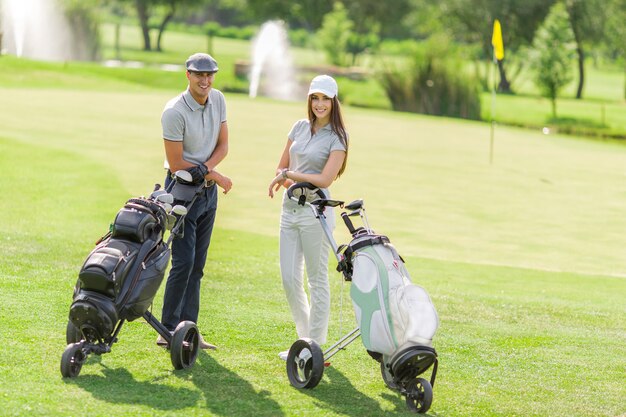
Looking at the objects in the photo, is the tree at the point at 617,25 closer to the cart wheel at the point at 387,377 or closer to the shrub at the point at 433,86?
the shrub at the point at 433,86

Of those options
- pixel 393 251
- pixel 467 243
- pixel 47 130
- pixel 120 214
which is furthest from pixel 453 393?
pixel 47 130

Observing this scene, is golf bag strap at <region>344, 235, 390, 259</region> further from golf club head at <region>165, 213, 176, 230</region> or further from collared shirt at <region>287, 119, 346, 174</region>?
golf club head at <region>165, 213, 176, 230</region>

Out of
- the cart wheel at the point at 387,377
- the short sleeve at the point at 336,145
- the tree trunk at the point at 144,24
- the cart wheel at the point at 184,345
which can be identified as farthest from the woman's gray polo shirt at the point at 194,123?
the tree trunk at the point at 144,24

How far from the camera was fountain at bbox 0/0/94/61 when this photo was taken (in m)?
49.7

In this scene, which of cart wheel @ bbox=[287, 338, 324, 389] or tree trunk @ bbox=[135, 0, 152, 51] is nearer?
cart wheel @ bbox=[287, 338, 324, 389]

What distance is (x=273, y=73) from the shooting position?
48.5 m

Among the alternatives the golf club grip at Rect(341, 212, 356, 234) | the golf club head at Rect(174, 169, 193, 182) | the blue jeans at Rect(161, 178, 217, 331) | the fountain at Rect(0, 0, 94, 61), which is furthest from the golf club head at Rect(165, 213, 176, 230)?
the fountain at Rect(0, 0, 94, 61)

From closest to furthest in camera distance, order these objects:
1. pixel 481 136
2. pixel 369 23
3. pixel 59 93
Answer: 1. pixel 481 136
2. pixel 59 93
3. pixel 369 23

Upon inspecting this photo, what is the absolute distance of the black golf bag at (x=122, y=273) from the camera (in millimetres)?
5684

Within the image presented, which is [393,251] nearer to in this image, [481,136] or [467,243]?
[467,243]

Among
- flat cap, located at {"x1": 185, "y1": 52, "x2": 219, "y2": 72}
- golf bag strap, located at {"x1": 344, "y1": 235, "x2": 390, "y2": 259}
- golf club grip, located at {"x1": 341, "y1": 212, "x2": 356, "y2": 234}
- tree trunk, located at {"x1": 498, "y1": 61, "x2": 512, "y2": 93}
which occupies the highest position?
flat cap, located at {"x1": 185, "y1": 52, "x2": 219, "y2": 72}

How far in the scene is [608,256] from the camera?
12539 mm

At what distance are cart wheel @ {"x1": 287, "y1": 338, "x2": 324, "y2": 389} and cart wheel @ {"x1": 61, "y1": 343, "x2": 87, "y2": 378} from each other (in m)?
1.10

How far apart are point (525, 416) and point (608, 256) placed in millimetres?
7067
